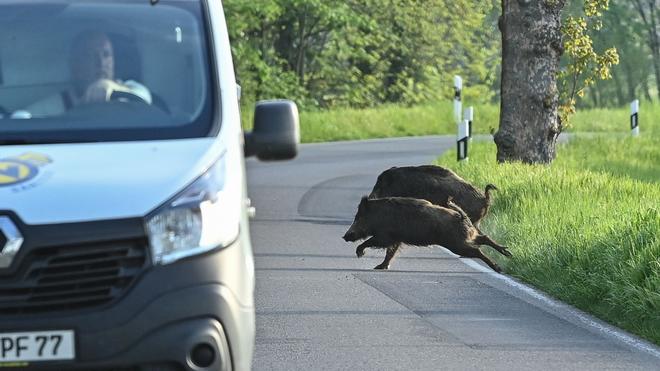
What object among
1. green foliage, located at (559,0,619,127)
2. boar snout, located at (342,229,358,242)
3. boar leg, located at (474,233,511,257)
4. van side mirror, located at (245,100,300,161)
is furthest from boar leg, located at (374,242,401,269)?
green foliage, located at (559,0,619,127)

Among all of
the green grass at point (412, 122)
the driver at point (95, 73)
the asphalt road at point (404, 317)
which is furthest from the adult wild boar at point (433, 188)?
the green grass at point (412, 122)

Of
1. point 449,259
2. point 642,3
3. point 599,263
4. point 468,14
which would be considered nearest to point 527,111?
point 449,259

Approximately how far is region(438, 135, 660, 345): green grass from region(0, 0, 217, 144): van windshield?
352 centimetres

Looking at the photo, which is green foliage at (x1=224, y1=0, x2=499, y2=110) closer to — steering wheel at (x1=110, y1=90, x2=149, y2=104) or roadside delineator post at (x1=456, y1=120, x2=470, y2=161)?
roadside delineator post at (x1=456, y1=120, x2=470, y2=161)

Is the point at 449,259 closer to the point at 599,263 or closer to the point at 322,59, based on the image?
the point at 599,263

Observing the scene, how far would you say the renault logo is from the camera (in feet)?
16.0

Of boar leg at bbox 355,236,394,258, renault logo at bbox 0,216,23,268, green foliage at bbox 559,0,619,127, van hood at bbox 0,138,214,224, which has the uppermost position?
van hood at bbox 0,138,214,224

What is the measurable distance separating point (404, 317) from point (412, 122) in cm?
3004

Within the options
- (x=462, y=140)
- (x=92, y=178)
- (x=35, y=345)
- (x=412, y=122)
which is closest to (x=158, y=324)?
(x=35, y=345)

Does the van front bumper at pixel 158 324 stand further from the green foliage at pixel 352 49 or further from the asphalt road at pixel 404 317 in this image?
the green foliage at pixel 352 49

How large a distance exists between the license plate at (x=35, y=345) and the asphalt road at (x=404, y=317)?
250cm

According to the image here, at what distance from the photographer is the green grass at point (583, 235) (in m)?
8.98

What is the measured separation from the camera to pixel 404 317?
29.3 ft

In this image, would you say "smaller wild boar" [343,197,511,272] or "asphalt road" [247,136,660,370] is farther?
"smaller wild boar" [343,197,511,272]
